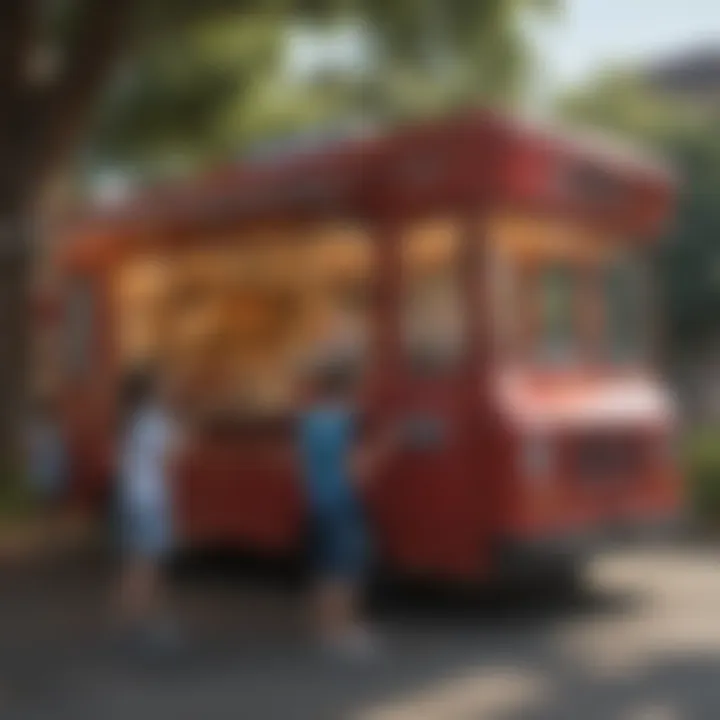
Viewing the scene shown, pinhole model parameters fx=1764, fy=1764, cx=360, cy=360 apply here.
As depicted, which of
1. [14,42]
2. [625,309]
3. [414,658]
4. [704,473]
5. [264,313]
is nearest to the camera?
[414,658]

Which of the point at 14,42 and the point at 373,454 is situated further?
the point at 14,42

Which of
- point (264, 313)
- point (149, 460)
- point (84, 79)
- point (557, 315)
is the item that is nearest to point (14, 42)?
point (84, 79)

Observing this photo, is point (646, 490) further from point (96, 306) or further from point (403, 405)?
point (96, 306)

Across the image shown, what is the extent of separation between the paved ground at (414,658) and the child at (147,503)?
18 cm

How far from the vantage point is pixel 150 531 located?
7.64m

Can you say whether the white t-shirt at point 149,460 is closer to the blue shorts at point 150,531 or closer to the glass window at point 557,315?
the blue shorts at point 150,531

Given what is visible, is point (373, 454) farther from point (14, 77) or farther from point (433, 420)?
point (14, 77)

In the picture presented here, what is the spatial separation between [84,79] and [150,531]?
5405mm

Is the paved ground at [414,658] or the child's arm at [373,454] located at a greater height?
the child's arm at [373,454]

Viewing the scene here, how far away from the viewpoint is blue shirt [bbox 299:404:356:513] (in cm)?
740

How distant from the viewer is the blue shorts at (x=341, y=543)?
7.52m

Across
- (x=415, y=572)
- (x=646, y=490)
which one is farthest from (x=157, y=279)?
(x=646, y=490)

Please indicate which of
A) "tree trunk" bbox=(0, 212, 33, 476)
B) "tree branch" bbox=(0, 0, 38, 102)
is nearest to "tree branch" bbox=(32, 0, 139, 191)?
"tree branch" bbox=(0, 0, 38, 102)

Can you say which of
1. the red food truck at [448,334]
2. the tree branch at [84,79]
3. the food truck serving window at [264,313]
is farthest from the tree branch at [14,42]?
the food truck serving window at [264,313]
